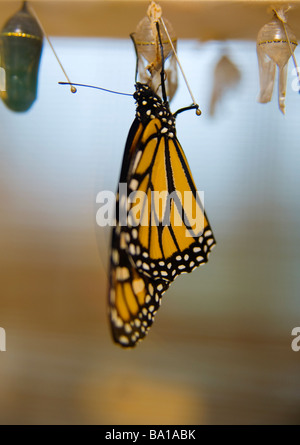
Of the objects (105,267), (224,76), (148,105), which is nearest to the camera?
(148,105)

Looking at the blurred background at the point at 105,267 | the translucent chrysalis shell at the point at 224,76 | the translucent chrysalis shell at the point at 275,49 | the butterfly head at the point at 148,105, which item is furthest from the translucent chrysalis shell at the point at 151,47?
the blurred background at the point at 105,267

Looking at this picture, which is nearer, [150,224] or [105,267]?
[150,224]

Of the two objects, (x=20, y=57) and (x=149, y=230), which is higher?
(x=20, y=57)

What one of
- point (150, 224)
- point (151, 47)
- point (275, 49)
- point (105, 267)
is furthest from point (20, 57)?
point (105, 267)

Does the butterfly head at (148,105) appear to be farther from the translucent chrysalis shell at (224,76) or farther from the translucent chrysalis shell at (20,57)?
the translucent chrysalis shell at (224,76)

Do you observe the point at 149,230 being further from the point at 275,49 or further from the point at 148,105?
the point at 275,49

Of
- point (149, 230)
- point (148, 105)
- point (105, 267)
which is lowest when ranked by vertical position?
point (105, 267)

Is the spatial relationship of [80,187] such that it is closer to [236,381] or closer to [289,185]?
[289,185]
